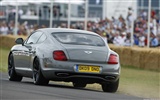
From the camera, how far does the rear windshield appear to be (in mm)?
15302

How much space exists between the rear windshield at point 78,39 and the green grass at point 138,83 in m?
1.31

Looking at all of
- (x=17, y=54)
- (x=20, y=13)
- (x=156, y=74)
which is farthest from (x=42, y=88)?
(x=20, y=13)

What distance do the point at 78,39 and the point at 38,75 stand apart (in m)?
1.24

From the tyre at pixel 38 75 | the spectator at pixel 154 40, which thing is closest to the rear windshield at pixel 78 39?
the tyre at pixel 38 75

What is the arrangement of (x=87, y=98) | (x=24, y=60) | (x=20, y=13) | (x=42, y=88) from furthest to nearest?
(x=20, y=13), (x=24, y=60), (x=42, y=88), (x=87, y=98)

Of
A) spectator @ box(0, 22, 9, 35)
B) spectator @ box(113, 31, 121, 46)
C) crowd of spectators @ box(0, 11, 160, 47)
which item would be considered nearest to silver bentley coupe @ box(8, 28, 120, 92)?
crowd of spectators @ box(0, 11, 160, 47)

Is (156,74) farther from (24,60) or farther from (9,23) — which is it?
(9,23)

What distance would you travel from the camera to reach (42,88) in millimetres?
14109

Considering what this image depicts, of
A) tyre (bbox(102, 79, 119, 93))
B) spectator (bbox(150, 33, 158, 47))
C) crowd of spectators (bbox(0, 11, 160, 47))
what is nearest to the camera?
tyre (bbox(102, 79, 119, 93))

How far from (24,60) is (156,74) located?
8367 mm

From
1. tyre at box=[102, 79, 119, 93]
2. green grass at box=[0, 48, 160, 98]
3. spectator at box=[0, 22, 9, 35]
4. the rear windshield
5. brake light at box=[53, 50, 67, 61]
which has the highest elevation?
the rear windshield

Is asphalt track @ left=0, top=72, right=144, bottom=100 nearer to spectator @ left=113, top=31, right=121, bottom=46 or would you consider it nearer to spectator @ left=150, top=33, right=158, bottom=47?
spectator @ left=150, top=33, right=158, bottom=47

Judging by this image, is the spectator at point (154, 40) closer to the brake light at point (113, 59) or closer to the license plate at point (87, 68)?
the brake light at point (113, 59)

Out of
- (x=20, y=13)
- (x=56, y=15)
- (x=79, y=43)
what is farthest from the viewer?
(x=20, y=13)
